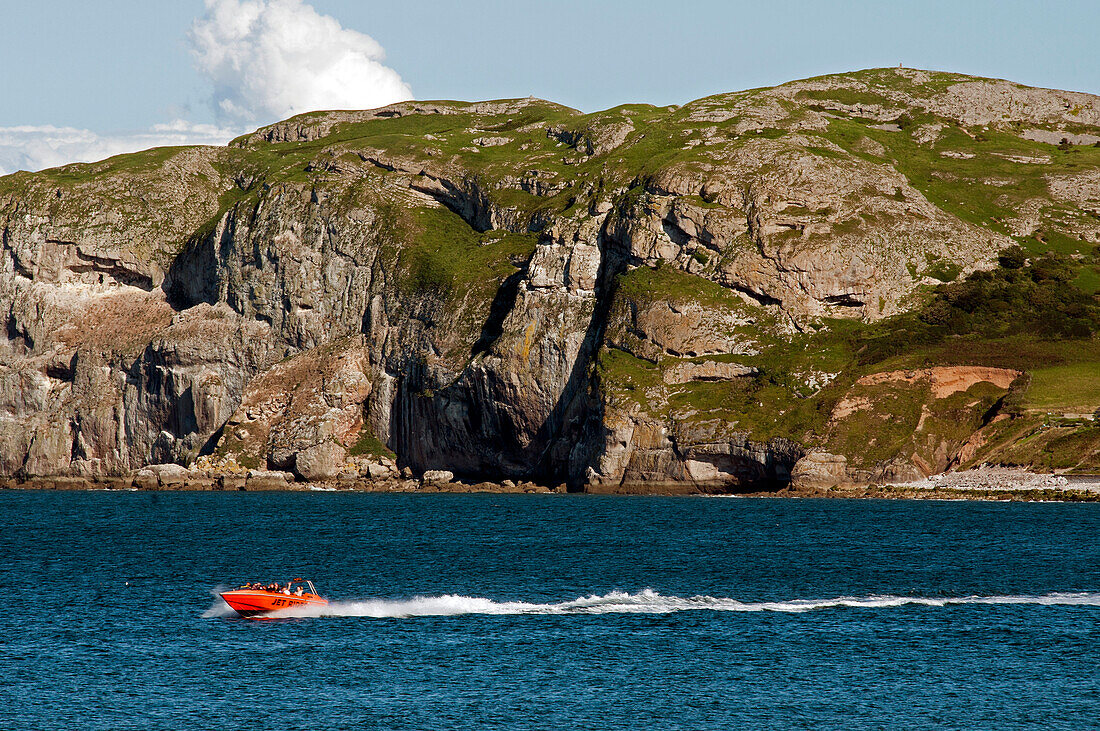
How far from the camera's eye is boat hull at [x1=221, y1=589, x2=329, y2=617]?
60.6 meters

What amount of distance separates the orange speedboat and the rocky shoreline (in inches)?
3213

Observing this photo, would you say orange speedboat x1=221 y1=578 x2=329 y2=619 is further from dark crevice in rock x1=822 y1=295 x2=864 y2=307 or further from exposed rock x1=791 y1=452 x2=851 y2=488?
dark crevice in rock x1=822 y1=295 x2=864 y2=307

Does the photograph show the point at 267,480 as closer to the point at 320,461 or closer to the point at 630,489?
the point at 320,461

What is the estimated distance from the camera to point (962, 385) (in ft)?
445

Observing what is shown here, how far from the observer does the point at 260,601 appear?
60.7m

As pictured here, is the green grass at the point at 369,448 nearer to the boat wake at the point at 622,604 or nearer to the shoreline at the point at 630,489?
the shoreline at the point at 630,489

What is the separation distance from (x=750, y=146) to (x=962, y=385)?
5641 cm

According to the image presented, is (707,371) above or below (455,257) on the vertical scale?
below

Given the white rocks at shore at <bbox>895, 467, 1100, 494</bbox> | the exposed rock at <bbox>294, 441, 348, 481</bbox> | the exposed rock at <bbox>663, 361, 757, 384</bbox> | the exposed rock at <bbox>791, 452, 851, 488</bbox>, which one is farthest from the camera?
the exposed rock at <bbox>294, 441, 348, 481</bbox>

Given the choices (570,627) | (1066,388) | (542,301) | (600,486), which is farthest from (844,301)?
(570,627)

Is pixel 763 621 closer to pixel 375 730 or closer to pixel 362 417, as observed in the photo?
pixel 375 730

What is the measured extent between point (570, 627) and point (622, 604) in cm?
621

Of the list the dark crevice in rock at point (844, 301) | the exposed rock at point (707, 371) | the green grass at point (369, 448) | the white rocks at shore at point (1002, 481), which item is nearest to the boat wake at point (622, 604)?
the white rocks at shore at point (1002, 481)

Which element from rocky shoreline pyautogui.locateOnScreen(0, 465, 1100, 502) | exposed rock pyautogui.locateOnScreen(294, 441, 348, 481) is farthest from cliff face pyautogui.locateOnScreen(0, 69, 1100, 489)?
rocky shoreline pyautogui.locateOnScreen(0, 465, 1100, 502)
